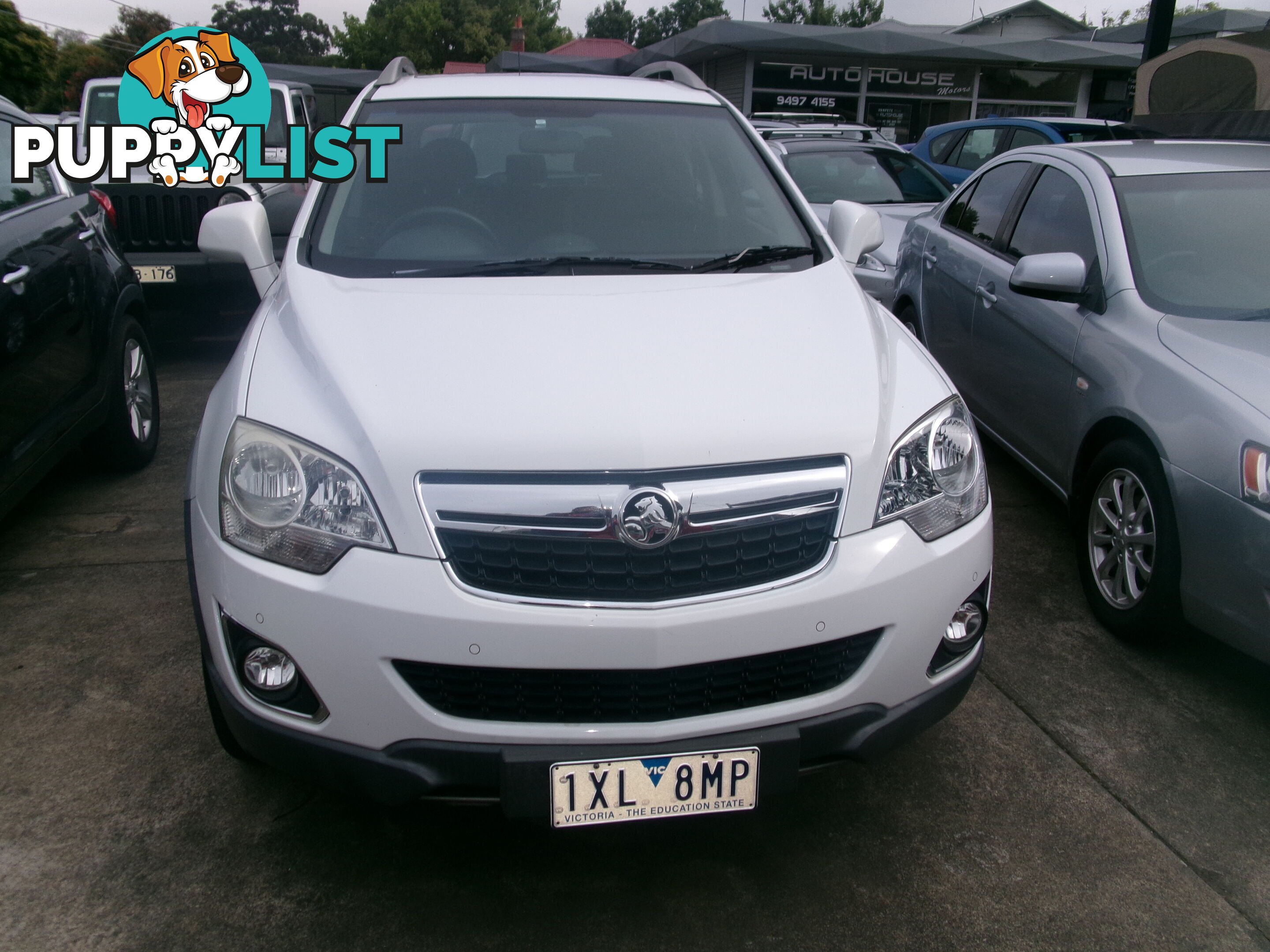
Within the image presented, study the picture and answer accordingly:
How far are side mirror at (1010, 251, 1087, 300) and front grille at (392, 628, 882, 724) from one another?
6.99 ft

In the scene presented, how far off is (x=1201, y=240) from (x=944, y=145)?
873 cm

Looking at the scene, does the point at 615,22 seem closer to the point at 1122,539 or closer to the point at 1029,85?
the point at 1029,85

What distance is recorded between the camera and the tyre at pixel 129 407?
4.61 m

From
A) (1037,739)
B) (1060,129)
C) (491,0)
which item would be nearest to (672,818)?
(1037,739)

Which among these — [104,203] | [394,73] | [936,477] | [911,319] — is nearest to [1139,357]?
[936,477]

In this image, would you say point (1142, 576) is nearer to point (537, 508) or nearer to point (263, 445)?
point (537, 508)

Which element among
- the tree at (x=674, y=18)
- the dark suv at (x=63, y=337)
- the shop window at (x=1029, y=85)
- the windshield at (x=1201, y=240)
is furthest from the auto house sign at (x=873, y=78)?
the tree at (x=674, y=18)

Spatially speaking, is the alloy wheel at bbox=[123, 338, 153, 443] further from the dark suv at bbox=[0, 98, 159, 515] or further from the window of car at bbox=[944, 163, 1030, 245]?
the window of car at bbox=[944, 163, 1030, 245]

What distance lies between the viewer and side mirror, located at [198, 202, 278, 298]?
3.08m

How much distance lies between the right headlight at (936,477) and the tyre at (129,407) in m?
3.70

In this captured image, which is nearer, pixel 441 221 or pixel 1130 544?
pixel 441 221

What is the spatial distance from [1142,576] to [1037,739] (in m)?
0.78

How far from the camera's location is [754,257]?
9.67ft

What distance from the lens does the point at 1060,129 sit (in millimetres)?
10156
